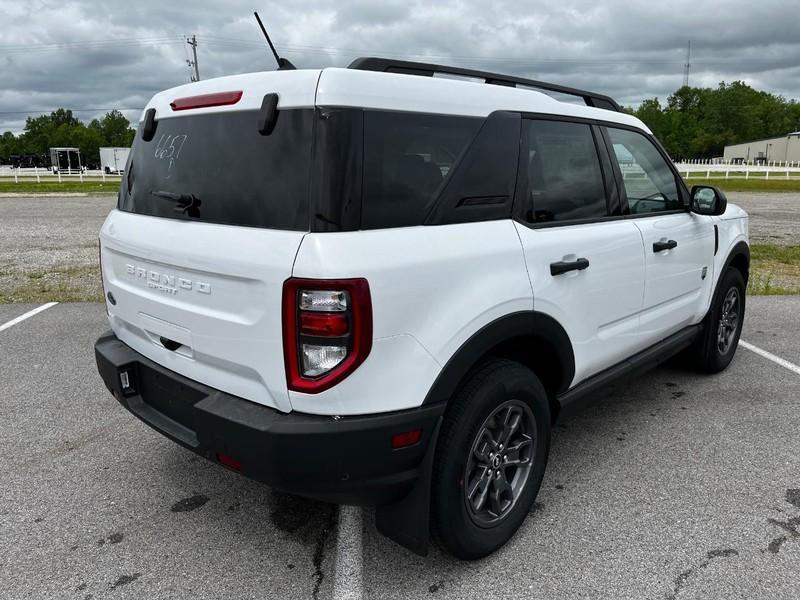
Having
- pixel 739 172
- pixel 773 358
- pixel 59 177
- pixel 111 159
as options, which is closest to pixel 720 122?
pixel 739 172

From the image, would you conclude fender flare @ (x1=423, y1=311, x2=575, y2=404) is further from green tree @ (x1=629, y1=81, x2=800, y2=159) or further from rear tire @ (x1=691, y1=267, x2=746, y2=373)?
green tree @ (x1=629, y1=81, x2=800, y2=159)

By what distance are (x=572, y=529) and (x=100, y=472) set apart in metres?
2.45

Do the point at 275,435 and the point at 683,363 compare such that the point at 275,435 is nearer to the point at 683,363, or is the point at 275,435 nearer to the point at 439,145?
the point at 439,145

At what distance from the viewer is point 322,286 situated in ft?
6.54

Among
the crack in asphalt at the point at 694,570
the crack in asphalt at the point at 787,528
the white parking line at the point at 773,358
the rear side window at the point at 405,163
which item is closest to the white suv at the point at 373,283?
the rear side window at the point at 405,163

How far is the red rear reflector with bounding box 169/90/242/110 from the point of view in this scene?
2.39m

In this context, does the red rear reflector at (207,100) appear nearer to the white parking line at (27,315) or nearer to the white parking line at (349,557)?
the white parking line at (349,557)

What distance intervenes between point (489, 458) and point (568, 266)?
0.89 meters

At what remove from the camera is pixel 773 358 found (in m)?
5.22

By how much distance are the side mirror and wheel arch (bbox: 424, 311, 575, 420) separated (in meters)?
1.70

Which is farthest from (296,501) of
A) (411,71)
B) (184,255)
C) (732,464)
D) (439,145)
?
(732,464)

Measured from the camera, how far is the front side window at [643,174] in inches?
137

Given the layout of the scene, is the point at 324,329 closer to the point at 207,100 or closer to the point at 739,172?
the point at 207,100

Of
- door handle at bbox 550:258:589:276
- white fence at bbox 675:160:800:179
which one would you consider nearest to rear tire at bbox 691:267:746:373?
door handle at bbox 550:258:589:276
